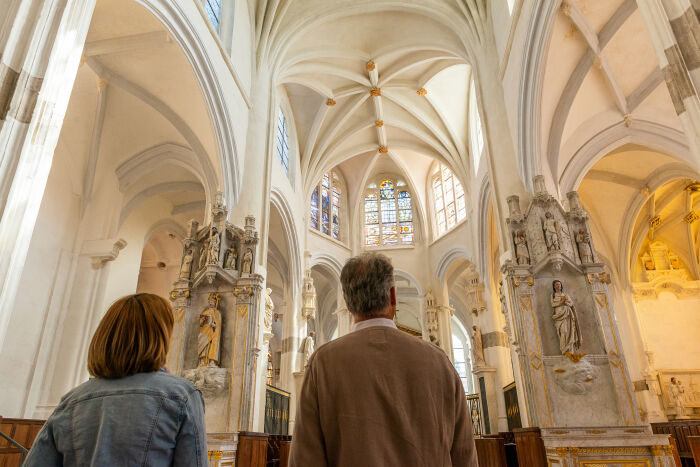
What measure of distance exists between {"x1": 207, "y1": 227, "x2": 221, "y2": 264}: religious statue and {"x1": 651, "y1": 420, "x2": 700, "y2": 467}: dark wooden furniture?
33.1 feet

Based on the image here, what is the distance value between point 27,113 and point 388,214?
1694 cm

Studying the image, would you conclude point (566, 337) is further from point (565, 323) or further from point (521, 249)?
point (521, 249)

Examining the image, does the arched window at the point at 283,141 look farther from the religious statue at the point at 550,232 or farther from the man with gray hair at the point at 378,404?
the man with gray hair at the point at 378,404

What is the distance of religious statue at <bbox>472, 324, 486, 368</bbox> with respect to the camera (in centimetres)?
1414

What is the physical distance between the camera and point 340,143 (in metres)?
17.7

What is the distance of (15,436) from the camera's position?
24.3 ft

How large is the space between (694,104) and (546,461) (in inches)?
218

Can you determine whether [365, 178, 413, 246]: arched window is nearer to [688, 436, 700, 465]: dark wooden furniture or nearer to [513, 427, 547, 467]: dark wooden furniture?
[513, 427, 547, 467]: dark wooden furniture

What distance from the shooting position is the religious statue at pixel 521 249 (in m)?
8.77

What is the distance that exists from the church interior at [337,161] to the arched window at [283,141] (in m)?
0.18

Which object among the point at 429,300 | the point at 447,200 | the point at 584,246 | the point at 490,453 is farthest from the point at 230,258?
the point at 447,200

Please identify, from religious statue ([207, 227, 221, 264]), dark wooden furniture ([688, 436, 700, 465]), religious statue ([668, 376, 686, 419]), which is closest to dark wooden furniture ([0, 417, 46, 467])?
religious statue ([207, 227, 221, 264])

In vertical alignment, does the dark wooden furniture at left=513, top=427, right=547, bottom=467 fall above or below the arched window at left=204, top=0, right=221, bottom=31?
below

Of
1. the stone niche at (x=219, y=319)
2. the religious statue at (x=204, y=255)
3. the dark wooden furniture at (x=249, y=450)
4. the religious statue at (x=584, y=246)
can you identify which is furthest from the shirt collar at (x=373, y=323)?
the religious statue at (x=204, y=255)
